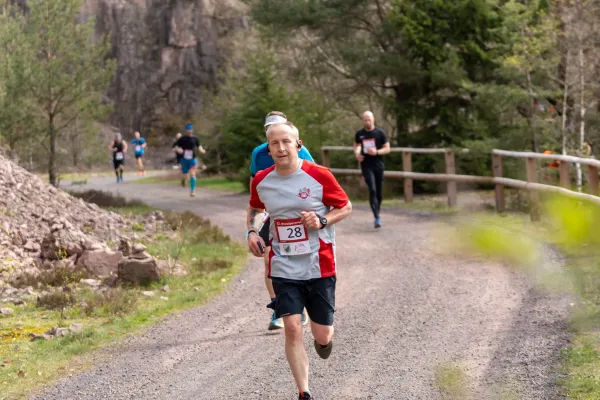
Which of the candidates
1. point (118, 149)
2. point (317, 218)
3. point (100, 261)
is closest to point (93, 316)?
point (100, 261)

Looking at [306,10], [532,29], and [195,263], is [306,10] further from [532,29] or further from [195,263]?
[195,263]

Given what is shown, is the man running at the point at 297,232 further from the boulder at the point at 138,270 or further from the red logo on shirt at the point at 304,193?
the boulder at the point at 138,270

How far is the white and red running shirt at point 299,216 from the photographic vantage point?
4996mm

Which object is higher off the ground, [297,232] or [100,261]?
[297,232]

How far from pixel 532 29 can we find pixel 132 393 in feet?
45.0

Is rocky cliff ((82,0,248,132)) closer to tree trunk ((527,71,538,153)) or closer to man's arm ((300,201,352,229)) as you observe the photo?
tree trunk ((527,71,538,153))

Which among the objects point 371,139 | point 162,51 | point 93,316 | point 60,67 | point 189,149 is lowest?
point 93,316

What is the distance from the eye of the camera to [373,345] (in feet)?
22.8

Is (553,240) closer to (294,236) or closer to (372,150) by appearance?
(294,236)

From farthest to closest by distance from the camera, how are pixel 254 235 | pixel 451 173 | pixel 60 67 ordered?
pixel 60 67 → pixel 451 173 → pixel 254 235

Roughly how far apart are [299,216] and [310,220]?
164 millimetres

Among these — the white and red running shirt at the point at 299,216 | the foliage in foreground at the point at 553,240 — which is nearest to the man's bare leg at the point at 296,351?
the white and red running shirt at the point at 299,216

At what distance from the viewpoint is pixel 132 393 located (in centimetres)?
598

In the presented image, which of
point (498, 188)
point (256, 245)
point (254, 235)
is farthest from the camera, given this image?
point (498, 188)
